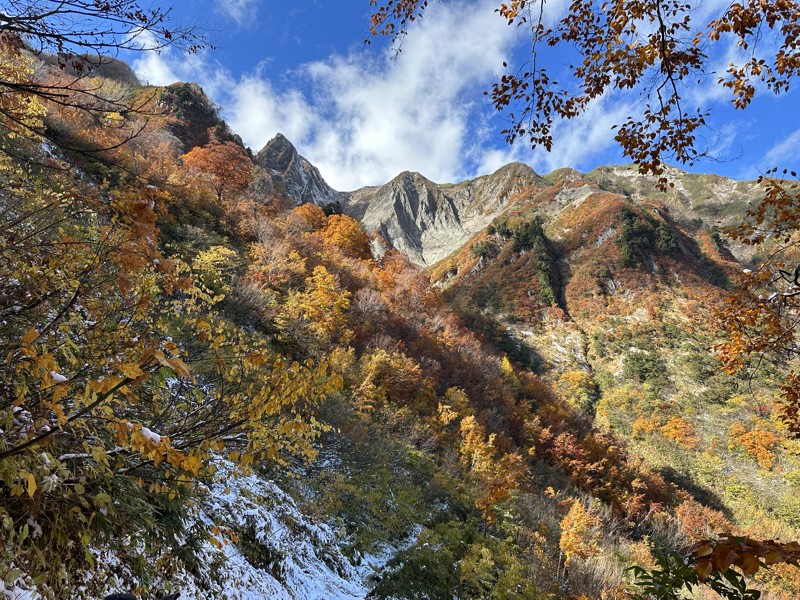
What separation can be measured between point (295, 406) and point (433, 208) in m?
105

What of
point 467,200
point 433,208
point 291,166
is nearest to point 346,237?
point 291,166

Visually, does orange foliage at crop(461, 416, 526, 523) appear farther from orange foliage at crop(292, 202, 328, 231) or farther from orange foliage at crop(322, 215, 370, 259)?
orange foliage at crop(292, 202, 328, 231)

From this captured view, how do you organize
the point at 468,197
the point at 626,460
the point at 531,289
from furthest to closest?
the point at 468,197 → the point at 531,289 → the point at 626,460

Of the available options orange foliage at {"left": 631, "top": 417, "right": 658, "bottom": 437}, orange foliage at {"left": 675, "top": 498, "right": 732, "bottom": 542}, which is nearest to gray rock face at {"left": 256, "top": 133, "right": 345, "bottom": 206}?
orange foliage at {"left": 631, "top": 417, "right": 658, "bottom": 437}

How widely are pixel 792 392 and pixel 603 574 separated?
773cm

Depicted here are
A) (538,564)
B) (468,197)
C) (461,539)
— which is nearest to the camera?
(461,539)

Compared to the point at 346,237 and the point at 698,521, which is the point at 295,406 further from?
the point at 346,237

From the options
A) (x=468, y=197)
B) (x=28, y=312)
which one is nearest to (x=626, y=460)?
(x=28, y=312)

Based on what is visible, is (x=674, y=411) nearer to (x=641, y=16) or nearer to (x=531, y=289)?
(x=531, y=289)

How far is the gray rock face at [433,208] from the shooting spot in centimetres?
9681

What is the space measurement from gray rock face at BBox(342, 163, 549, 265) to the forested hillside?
50146 millimetres

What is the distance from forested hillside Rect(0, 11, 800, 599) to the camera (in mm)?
2801

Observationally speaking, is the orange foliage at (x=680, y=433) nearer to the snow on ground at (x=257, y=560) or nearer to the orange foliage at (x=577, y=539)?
the orange foliage at (x=577, y=539)

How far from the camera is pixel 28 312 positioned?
3926 mm
